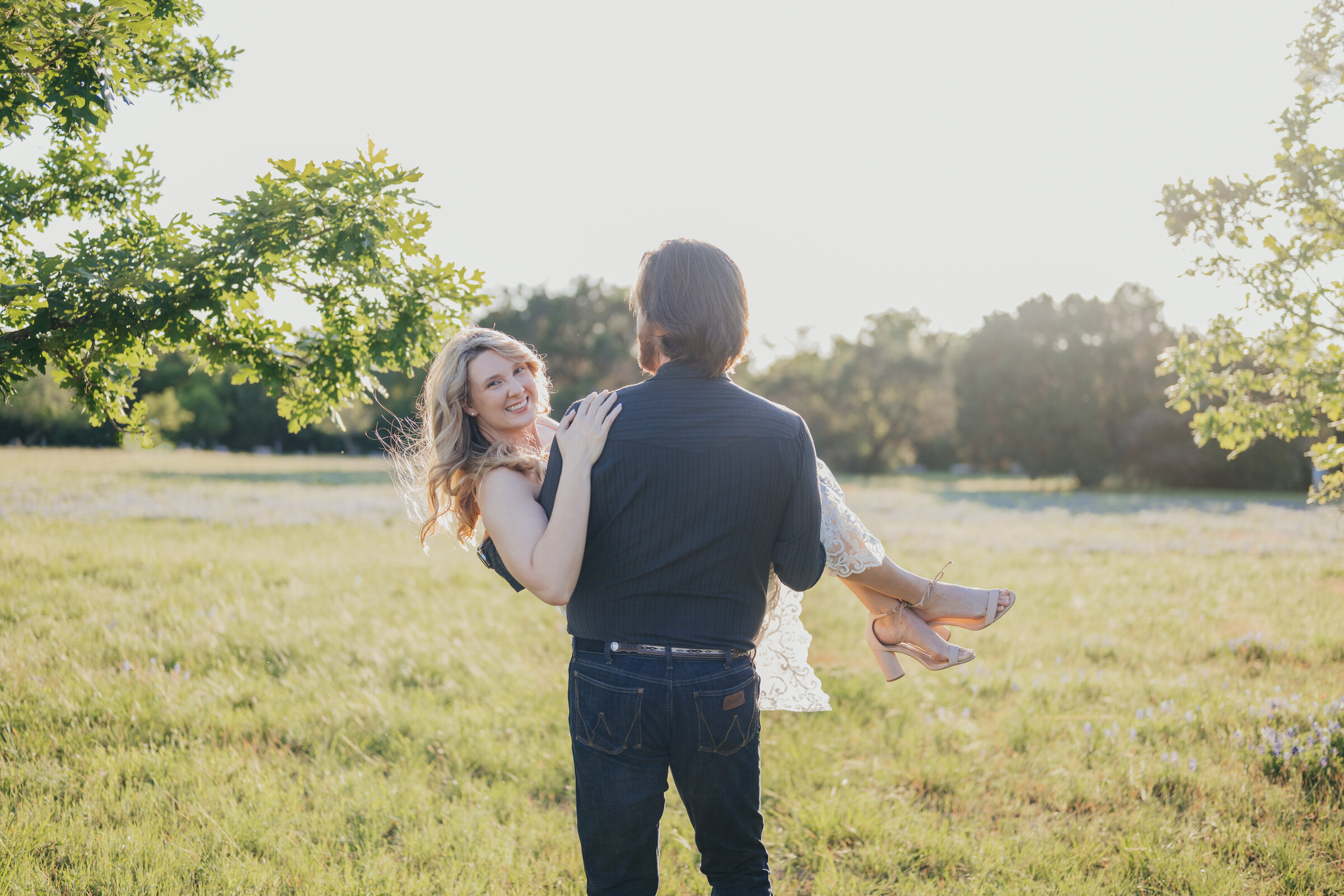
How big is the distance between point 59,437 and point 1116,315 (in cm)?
6367

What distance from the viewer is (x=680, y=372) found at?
96.7 inches

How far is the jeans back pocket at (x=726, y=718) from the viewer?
2461 millimetres

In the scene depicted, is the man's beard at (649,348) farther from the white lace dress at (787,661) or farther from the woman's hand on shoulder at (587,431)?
the white lace dress at (787,661)

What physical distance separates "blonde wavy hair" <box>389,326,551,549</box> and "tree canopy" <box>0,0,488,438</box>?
51.0 inches

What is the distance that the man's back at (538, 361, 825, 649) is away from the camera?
2.40 m

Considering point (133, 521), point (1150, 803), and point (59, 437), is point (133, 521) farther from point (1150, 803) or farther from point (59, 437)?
→ point (59, 437)

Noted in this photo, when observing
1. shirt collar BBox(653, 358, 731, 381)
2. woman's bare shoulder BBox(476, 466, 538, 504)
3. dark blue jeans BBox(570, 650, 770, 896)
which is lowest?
dark blue jeans BBox(570, 650, 770, 896)

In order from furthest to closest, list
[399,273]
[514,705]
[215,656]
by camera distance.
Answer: [215,656] → [514,705] → [399,273]

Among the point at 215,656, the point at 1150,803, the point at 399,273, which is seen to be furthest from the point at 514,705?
the point at 1150,803

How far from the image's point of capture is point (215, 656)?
6.66m

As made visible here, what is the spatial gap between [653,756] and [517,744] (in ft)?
11.1

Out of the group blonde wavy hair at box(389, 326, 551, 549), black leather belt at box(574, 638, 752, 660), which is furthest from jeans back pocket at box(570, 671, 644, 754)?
blonde wavy hair at box(389, 326, 551, 549)

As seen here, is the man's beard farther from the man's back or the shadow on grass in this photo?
the shadow on grass

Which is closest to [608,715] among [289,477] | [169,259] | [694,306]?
[694,306]
